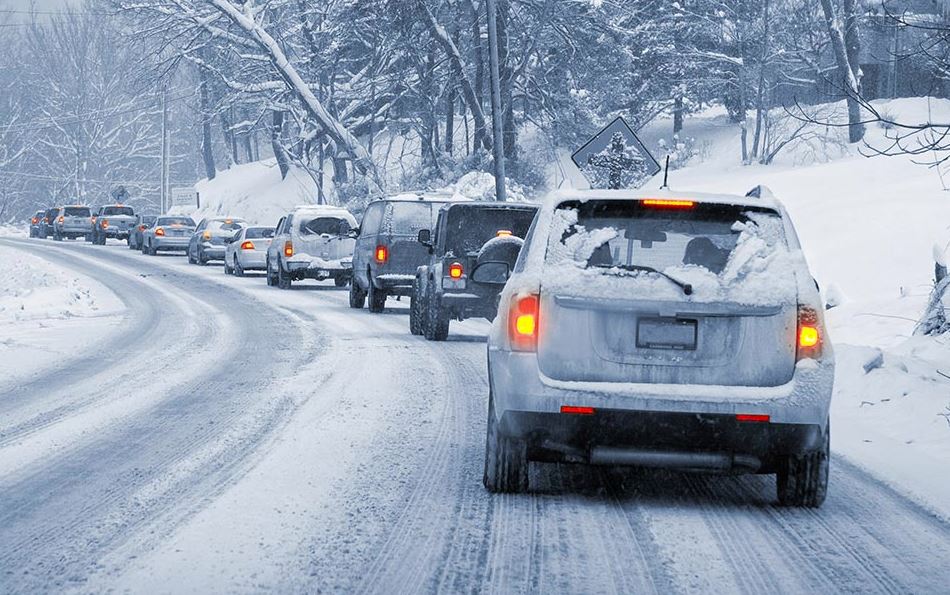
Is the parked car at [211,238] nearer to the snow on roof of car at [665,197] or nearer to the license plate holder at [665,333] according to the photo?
the snow on roof of car at [665,197]

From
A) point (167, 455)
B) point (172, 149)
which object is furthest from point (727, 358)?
point (172, 149)

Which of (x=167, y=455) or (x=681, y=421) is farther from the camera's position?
(x=167, y=455)

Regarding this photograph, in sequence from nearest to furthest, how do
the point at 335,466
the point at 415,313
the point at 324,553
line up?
the point at 324,553, the point at 335,466, the point at 415,313

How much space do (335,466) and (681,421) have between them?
2.40m

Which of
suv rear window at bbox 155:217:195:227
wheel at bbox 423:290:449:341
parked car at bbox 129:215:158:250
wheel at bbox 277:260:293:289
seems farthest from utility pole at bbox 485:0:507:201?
parked car at bbox 129:215:158:250

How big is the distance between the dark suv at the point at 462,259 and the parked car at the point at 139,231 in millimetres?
39196

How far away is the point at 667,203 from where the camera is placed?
7270 millimetres

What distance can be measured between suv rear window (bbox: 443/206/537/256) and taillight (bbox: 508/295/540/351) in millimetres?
10730

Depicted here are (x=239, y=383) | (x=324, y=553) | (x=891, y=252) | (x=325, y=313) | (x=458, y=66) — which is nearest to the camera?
(x=324, y=553)

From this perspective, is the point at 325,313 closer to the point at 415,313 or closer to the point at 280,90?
the point at 415,313

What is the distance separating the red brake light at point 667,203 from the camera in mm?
7254

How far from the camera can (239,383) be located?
13.1 meters

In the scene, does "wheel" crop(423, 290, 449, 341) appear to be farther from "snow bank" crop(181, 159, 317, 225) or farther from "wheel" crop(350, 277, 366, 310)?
"snow bank" crop(181, 159, 317, 225)

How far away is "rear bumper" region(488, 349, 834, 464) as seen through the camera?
22.6 ft
